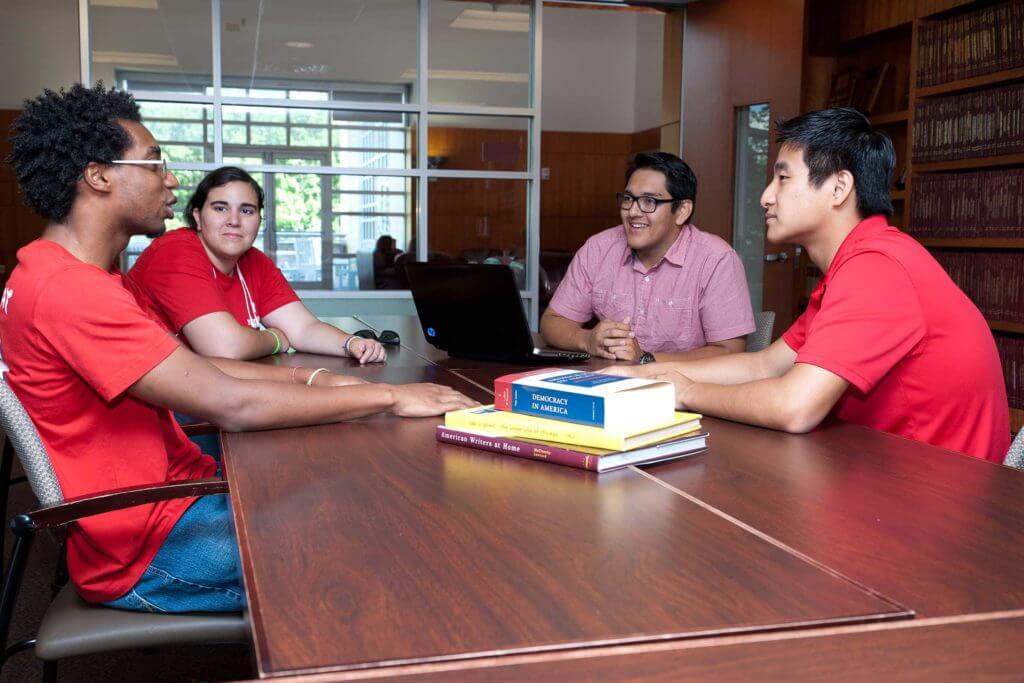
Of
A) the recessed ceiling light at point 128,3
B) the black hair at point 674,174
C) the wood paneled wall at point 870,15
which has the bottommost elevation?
the black hair at point 674,174

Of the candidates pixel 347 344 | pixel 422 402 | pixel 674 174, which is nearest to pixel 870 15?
pixel 674 174

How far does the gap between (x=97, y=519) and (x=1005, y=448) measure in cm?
174

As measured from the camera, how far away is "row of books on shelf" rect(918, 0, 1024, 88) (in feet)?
14.8

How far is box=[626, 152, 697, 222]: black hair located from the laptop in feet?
2.78

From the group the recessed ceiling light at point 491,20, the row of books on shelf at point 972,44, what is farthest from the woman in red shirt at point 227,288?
the recessed ceiling light at point 491,20

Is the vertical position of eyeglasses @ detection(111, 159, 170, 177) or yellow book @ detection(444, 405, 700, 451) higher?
eyeglasses @ detection(111, 159, 170, 177)

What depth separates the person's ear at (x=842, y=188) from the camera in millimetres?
2039

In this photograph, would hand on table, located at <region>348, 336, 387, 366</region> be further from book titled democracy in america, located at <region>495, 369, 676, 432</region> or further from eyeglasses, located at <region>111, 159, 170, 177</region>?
book titled democracy in america, located at <region>495, 369, 676, 432</region>

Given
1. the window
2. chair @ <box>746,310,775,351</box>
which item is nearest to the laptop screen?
chair @ <box>746,310,775,351</box>

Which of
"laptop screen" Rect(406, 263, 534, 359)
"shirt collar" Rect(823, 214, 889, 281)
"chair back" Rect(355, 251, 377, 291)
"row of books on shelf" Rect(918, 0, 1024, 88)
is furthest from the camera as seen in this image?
"chair back" Rect(355, 251, 377, 291)

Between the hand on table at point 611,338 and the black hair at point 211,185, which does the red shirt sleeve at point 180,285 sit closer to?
the black hair at point 211,185

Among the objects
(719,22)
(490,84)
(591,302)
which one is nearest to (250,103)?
(490,84)

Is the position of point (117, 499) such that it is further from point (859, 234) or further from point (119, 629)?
point (859, 234)

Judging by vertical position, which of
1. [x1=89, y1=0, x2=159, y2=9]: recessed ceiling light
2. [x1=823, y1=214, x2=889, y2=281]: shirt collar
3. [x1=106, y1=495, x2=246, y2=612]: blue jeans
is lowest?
[x1=106, y1=495, x2=246, y2=612]: blue jeans
